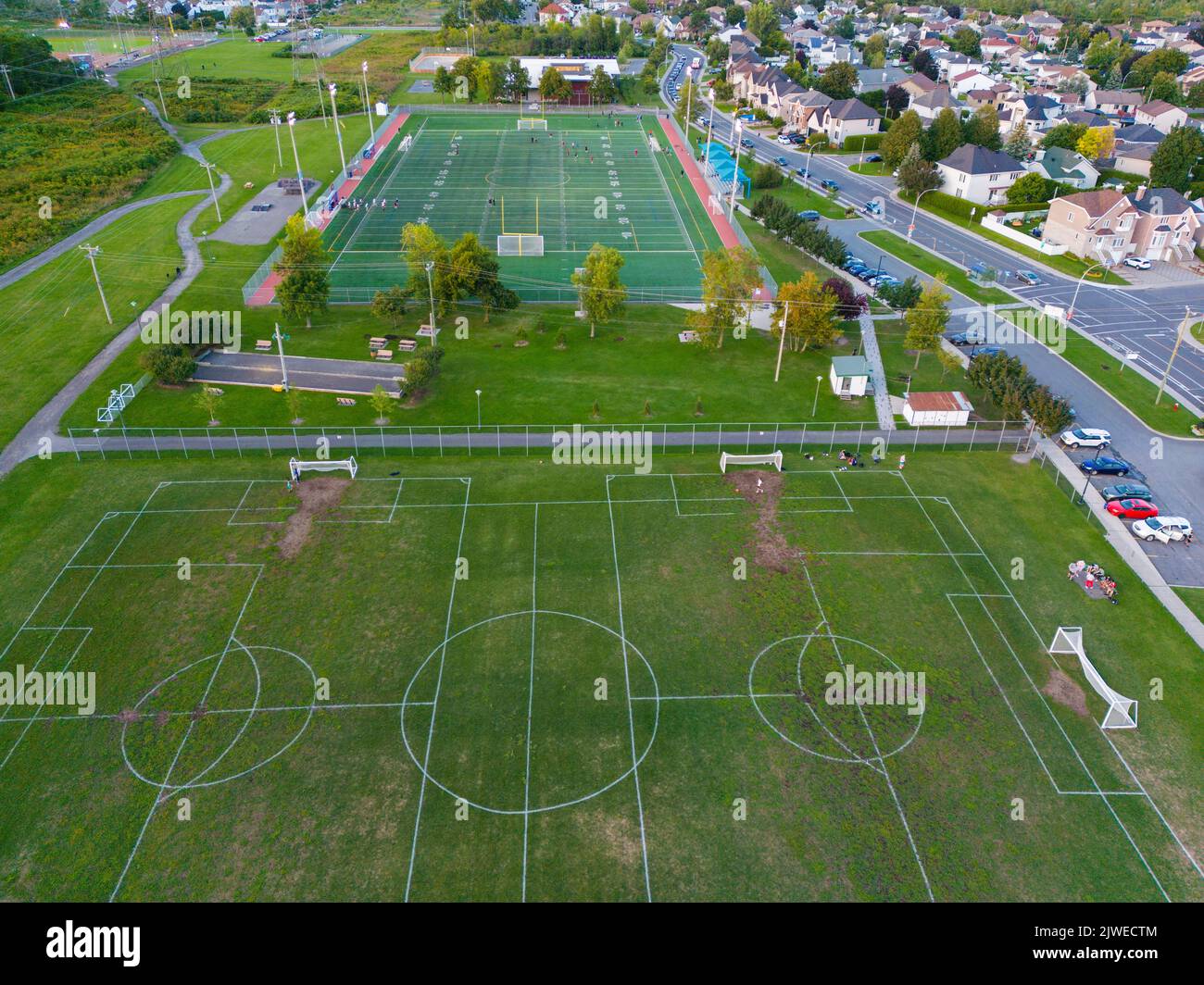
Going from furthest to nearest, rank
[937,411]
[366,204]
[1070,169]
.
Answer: [1070,169] < [366,204] < [937,411]

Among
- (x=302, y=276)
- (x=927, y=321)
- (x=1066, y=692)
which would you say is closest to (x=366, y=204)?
(x=302, y=276)

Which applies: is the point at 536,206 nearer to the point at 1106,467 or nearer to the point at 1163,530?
the point at 1106,467

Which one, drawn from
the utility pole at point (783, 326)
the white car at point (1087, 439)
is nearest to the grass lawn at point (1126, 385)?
the white car at point (1087, 439)

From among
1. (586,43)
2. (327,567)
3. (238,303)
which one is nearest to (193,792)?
(327,567)

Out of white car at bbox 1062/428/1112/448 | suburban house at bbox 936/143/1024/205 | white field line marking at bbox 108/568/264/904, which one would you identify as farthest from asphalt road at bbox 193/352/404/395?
suburban house at bbox 936/143/1024/205

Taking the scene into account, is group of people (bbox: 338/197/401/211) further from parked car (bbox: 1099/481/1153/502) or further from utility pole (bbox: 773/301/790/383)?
parked car (bbox: 1099/481/1153/502)
